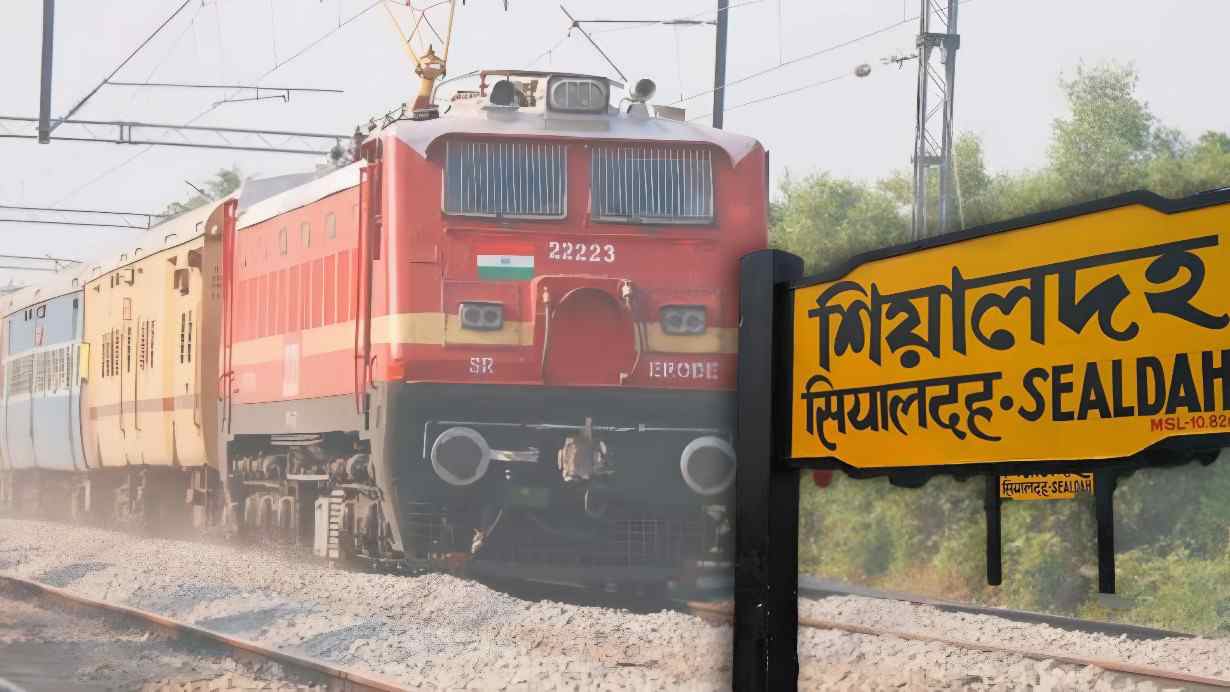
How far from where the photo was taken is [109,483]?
79.6 feet

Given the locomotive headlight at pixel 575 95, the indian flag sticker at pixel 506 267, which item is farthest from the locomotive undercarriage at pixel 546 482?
the locomotive headlight at pixel 575 95

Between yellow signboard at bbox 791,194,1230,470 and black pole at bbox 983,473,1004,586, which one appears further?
black pole at bbox 983,473,1004,586

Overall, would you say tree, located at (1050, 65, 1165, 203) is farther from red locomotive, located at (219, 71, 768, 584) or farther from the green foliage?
red locomotive, located at (219, 71, 768, 584)

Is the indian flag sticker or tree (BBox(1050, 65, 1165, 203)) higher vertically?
tree (BBox(1050, 65, 1165, 203))

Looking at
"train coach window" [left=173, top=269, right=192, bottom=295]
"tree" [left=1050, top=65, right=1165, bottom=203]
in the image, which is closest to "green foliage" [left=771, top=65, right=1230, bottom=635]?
"tree" [left=1050, top=65, right=1165, bottom=203]

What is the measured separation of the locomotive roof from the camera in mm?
12672

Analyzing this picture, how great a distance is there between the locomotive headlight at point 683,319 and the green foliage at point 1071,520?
2809 mm

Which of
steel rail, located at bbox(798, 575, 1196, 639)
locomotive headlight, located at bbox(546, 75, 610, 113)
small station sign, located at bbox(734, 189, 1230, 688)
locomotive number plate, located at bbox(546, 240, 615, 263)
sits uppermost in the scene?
locomotive headlight, located at bbox(546, 75, 610, 113)

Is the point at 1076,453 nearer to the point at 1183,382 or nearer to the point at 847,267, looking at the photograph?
the point at 1183,382

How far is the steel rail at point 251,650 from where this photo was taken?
9.01 meters

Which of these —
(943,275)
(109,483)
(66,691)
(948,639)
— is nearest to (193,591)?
(66,691)

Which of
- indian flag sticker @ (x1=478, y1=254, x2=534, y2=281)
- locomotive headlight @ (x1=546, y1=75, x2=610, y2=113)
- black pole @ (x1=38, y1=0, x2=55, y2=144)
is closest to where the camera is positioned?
indian flag sticker @ (x1=478, y1=254, x2=534, y2=281)

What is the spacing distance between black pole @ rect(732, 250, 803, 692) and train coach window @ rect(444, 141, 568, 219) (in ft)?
27.9

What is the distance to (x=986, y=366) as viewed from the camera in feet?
12.3
